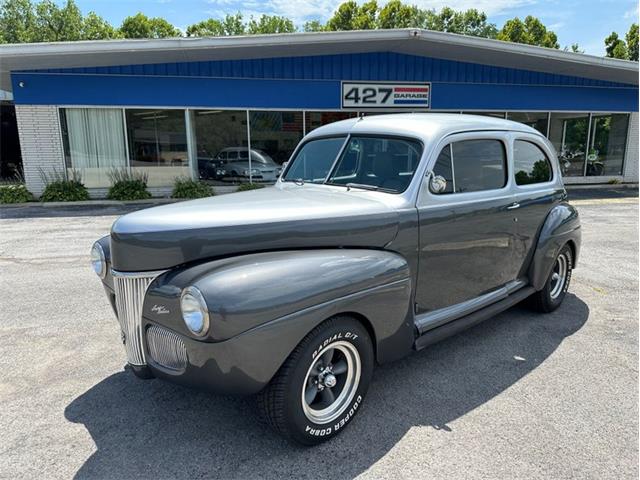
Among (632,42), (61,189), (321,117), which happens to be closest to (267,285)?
(61,189)

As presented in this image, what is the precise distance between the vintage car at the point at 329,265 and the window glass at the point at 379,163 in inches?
0.5

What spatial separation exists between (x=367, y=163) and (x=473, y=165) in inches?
37.3

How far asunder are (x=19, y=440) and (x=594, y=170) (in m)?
21.0

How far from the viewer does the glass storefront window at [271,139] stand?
14.7 meters

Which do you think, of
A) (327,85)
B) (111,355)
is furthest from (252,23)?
(111,355)

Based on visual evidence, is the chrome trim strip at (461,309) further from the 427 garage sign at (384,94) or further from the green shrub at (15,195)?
the green shrub at (15,195)

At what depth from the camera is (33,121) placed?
13.2m

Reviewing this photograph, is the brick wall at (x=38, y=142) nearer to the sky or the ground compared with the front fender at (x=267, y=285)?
nearer to the sky

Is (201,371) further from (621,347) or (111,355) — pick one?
(621,347)

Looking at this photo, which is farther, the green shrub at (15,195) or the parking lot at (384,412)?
the green shrub at (15,195)

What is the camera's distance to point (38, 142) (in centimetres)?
1330

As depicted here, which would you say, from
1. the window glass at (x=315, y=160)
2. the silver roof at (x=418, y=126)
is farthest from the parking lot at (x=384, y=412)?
the silver roof at (x=418, y=126)

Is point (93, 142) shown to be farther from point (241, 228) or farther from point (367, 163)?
point (241, 228)

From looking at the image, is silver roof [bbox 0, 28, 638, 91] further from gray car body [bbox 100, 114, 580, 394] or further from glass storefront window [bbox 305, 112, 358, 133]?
gray car body [bbox 100, 114, 580, 394]
